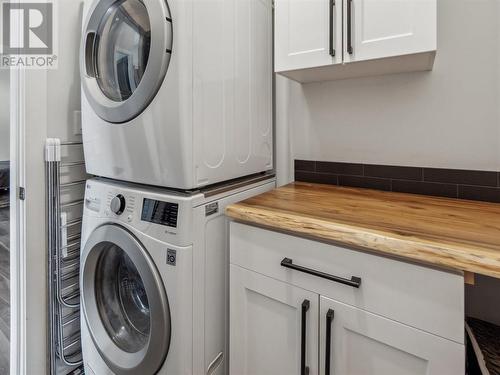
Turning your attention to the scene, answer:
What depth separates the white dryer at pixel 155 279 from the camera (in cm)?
103

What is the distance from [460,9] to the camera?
1.15m

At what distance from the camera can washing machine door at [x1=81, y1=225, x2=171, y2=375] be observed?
1060 mm

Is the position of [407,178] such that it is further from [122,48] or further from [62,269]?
[62,269]

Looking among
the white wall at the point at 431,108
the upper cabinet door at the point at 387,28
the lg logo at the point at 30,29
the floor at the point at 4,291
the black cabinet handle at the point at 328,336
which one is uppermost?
the lg logo at the point at 30,29

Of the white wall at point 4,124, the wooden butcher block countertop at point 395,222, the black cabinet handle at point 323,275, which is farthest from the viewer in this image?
the white wall at point 4,124

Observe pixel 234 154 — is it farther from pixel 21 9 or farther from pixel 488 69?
pixel 21 9

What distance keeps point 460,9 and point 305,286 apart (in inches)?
47.6

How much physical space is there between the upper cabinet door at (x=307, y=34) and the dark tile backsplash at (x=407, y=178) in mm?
541

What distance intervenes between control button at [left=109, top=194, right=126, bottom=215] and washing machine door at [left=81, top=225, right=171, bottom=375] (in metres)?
0.07

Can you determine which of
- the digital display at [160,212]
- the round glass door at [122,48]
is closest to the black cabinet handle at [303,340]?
the digital display at [160,212]

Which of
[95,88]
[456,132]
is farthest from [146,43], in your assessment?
[456,132]

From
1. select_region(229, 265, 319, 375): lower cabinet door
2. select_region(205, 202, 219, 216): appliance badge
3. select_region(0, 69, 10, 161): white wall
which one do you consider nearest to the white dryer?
select_region(205, 202, 219, 216): appliance badge

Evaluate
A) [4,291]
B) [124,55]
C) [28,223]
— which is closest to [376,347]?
[124,55]

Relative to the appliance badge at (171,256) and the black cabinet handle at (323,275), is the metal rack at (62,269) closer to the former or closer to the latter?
the appliance badge at (171,256)
